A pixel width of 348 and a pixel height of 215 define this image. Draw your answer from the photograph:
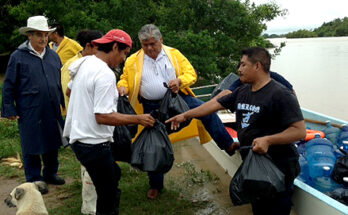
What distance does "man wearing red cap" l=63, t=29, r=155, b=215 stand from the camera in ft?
7.50

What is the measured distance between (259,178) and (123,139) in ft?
4.02

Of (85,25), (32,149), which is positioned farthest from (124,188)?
(85,25)

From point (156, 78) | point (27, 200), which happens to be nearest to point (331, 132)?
point (156, 78)

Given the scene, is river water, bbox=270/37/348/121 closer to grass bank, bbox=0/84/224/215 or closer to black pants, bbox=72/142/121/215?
grass bank, bbox=0/84/224/215

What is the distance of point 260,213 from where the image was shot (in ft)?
8.75

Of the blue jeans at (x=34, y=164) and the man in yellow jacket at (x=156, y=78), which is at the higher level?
the man in yellow jacket at (x=156, y=78)

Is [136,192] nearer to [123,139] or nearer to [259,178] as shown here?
[123,139]

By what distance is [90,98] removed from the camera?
2.33m

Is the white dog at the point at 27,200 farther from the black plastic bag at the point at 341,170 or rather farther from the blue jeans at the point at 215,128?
the black plastic bag at the point at 341,170

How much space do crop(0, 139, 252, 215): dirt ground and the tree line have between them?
101 inches

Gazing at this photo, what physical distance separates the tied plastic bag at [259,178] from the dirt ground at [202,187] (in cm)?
145

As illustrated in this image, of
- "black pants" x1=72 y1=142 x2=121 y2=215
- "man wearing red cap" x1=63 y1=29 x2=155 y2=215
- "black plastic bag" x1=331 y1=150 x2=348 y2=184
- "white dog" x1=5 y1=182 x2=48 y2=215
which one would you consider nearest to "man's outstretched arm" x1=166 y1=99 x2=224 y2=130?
"man wearing red cap" x1=63 y1=29 x2=155 y2=215

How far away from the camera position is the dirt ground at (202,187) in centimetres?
378

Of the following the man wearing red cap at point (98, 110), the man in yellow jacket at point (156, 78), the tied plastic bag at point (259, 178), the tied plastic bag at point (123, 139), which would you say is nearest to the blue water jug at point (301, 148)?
the man in yellow jacket at point (156, 78)
